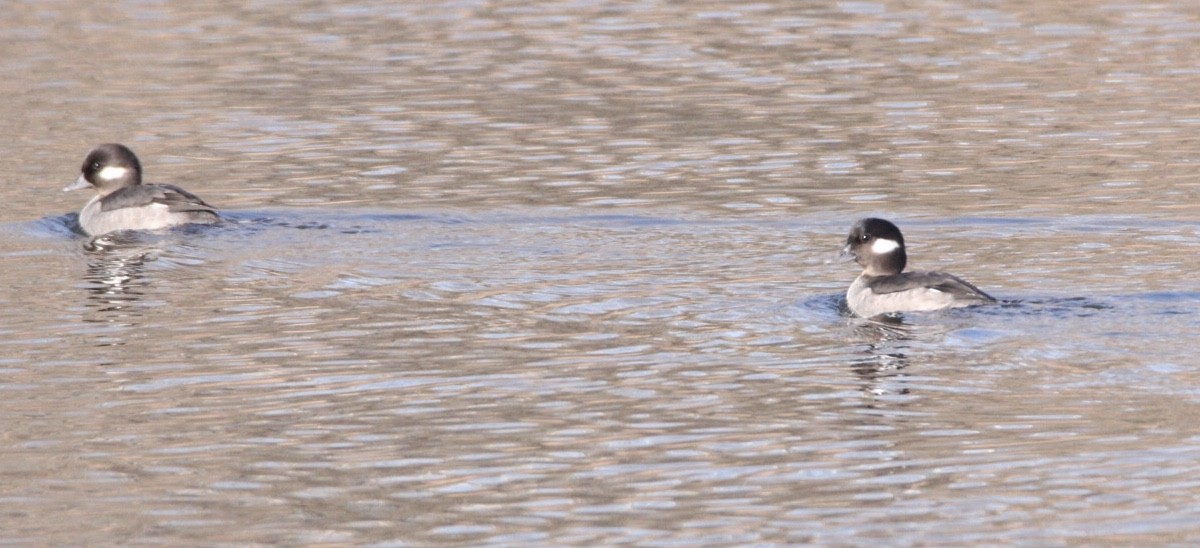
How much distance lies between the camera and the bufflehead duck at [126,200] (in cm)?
1702

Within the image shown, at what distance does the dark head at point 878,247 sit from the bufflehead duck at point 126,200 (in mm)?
5848

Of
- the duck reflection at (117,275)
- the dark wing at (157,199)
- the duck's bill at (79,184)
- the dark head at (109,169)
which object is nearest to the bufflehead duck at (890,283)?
the duck reflection at (117,275)

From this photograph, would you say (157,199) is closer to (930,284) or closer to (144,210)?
(144,210)

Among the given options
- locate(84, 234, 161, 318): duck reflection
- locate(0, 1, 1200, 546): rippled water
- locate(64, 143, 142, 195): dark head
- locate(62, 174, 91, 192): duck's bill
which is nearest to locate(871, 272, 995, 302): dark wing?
locate(0, 1, 1200, 546): rippled water

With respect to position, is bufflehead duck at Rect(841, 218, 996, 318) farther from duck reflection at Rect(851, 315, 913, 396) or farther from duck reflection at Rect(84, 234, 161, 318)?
duck reflection at Rect(84, 234, 161, 318)

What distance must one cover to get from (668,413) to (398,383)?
5.82ft

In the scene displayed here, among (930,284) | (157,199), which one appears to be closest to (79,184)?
(157,199)

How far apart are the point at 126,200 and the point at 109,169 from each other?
3.86 feet

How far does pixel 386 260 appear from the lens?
15492 mm

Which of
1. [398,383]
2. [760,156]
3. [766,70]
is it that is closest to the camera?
[398,383]

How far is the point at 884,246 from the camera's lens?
14.2m

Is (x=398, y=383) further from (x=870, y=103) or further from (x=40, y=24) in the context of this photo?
(x=40, y=24)

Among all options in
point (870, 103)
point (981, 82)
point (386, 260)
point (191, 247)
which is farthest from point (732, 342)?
point (981, 82)

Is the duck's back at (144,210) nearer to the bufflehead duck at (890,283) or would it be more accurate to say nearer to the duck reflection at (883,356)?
the bufflehead duck at (890,283)
